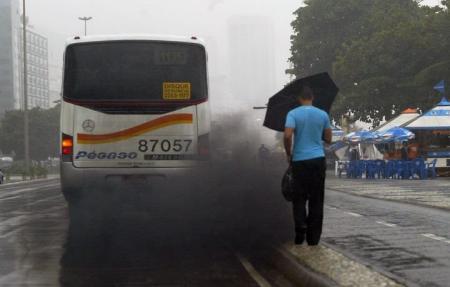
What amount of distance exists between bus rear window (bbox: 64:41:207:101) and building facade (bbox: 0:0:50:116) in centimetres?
14425

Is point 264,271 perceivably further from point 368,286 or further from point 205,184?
point 205,184

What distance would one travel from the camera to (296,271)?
21.7 feet

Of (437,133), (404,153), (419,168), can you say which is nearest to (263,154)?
(419,168)

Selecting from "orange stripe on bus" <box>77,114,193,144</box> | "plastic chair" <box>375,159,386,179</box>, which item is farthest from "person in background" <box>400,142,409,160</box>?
"orange stripe on bus" <box>77,114,193,144</box>

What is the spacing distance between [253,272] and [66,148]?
4.85 meters

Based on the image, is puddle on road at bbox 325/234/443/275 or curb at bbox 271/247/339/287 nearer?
curb at bbox 271/247/339/287

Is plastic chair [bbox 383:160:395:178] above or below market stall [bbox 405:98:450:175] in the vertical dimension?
below

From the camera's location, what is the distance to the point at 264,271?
23.2 ft

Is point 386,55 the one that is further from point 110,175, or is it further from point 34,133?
point 34,133

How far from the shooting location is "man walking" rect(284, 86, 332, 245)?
25.2 feet

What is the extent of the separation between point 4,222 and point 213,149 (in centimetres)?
420

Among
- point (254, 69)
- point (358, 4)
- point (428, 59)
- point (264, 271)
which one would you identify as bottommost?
point (264, 271)

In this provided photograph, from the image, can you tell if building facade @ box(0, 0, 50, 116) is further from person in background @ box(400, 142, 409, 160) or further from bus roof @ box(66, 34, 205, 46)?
bus roof @ box(66, 34, 205, 46)

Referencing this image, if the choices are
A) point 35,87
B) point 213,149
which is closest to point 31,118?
point 213,149
